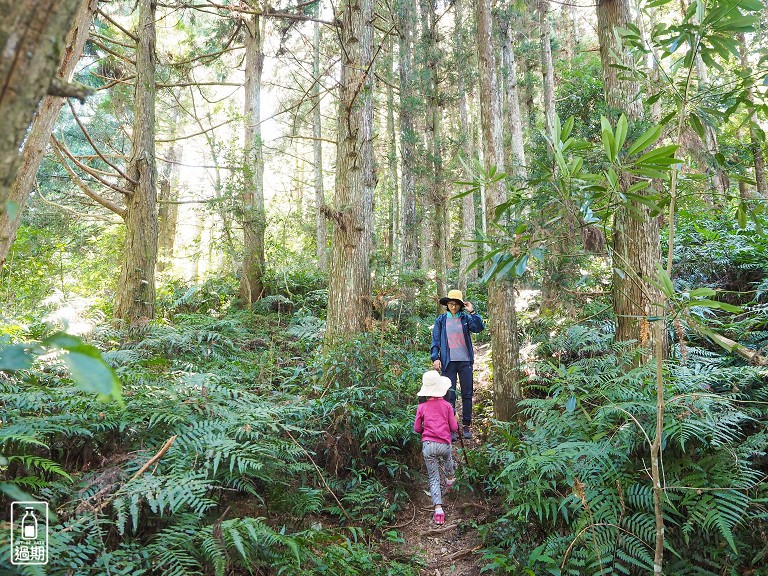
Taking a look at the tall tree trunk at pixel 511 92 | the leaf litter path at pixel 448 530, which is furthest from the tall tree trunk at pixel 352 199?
the tall tree trunk at pixel 511 92

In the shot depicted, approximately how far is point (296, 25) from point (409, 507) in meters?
9.72

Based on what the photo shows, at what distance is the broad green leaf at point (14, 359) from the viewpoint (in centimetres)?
95

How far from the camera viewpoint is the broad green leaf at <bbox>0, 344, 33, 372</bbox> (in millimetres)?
948

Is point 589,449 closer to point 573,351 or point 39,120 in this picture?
point 573,351

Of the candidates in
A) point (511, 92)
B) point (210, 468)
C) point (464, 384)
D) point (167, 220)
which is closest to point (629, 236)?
point (464, 384)

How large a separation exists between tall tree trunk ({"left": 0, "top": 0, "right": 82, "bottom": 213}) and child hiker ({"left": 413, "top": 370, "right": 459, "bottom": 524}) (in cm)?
436

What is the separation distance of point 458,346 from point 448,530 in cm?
262

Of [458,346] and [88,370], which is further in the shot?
[458,346]

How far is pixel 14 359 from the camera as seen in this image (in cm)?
97

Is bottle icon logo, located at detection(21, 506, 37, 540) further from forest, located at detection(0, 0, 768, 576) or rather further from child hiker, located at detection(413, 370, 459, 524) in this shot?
child hiker, located at detection(413, 370, 459, 524)

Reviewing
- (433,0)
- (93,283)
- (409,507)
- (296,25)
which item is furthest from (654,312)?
(433,0)

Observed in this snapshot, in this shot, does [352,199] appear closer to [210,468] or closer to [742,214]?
[210,468]

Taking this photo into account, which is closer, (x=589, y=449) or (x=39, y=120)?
(x=589, y=449)

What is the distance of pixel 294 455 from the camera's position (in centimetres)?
419
